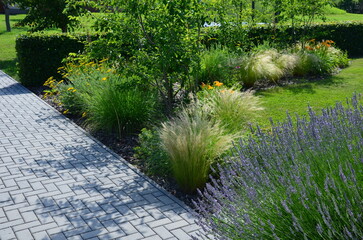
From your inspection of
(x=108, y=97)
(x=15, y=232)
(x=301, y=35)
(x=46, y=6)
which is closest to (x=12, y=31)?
(x=46, y=6)

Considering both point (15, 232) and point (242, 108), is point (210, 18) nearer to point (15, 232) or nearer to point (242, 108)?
point (242, 108)

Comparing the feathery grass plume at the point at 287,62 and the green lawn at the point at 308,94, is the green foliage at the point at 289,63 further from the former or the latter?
the green lawn at the point at 308,94

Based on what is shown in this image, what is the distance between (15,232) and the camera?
4566 millimetres

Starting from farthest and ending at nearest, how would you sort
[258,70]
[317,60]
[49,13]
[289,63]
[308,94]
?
[49,13]
[317,60]
[289,63]
[258,70]
[308,94]

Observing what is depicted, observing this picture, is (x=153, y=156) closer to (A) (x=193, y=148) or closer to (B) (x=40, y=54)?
(A) (x=193, y=148)

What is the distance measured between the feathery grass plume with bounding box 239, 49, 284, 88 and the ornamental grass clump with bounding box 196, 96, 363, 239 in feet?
24.0

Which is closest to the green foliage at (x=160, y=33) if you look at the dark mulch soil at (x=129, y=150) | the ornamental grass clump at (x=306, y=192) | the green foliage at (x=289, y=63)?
the dark mulch soil at (x=129, y=150)

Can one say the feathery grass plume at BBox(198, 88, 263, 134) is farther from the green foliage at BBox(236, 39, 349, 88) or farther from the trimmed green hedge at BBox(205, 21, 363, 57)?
the green foliage at BBox(236, 39, 349, 88)

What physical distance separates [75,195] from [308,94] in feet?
21.6

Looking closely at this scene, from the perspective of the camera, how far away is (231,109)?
711 centimetres

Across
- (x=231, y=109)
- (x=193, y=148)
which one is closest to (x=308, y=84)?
(x=231, y=109)

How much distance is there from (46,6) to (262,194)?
1415 cm

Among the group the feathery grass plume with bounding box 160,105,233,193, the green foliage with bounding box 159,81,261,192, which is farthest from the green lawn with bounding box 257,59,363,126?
the feathery grass plume with bounding box 160,105,233,193

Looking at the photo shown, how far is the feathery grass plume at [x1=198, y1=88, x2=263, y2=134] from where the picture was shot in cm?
674
